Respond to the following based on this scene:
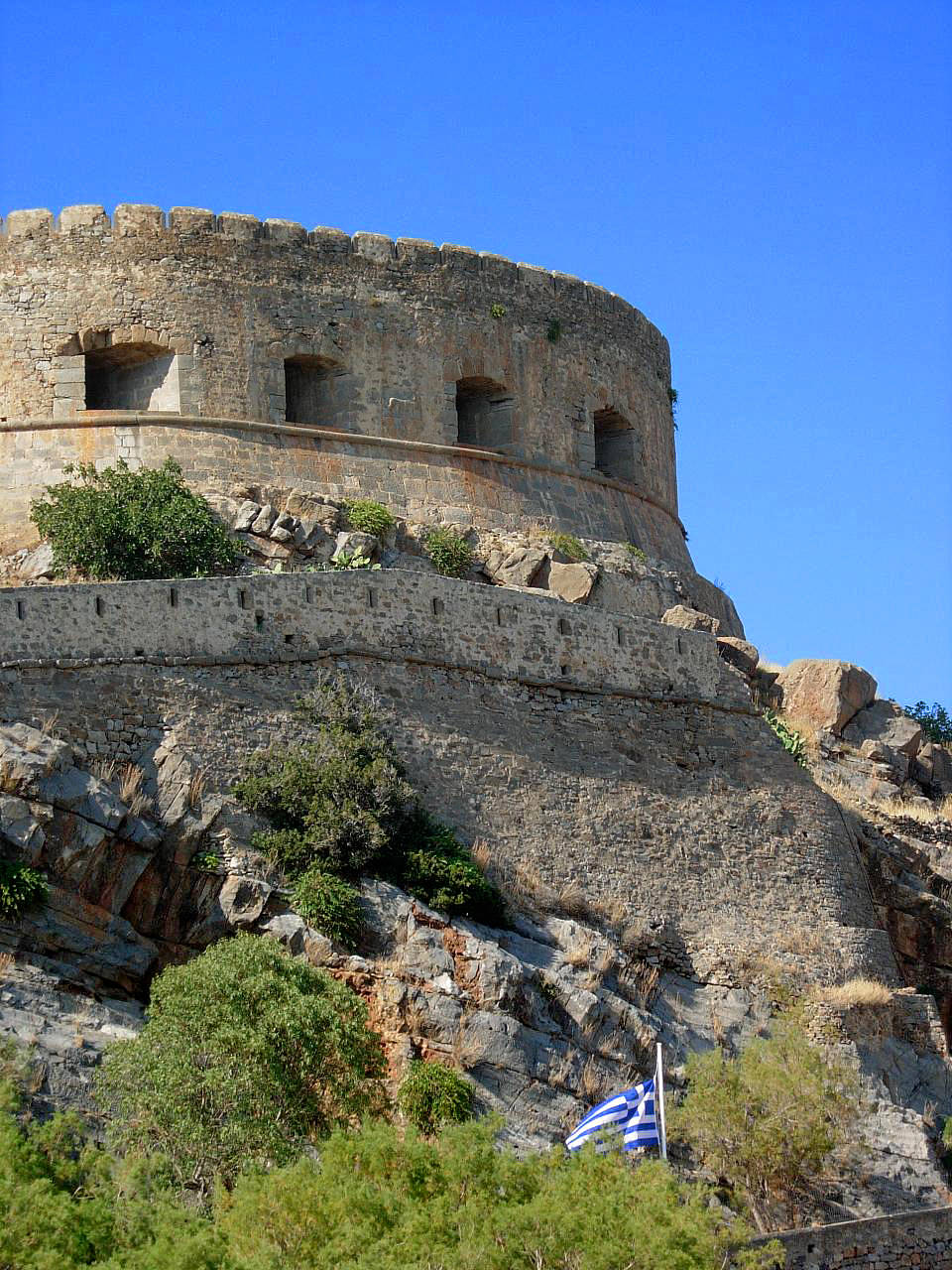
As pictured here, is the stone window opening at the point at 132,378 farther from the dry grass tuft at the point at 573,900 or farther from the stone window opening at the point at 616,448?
the dry grass tuft at the point at 573,900

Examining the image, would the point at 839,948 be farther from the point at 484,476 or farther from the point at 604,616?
the point at 484,476

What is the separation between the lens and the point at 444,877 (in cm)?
2783

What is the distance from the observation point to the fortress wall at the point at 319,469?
35125 millimetres

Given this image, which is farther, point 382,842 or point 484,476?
point 484,476

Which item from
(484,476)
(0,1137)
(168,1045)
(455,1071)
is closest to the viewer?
(0,1137)

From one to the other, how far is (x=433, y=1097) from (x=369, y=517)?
12.1m

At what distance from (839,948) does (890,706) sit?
256 inches

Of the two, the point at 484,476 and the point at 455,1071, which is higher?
the point at 484,476

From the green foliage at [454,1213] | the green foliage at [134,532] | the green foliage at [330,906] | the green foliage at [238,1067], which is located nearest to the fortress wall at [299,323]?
the green foliage at [134,532]

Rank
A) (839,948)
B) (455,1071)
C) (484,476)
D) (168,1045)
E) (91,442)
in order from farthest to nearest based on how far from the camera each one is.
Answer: (484,476), (91,442), (839,948), (455,1071), (168,1045)

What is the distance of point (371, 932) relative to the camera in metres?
26.9

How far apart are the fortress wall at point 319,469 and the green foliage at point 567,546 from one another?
26.5 inches

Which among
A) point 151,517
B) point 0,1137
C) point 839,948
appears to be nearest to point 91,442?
point 151,517

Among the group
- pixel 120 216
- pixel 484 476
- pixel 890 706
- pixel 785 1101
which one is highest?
pixel 120 216
